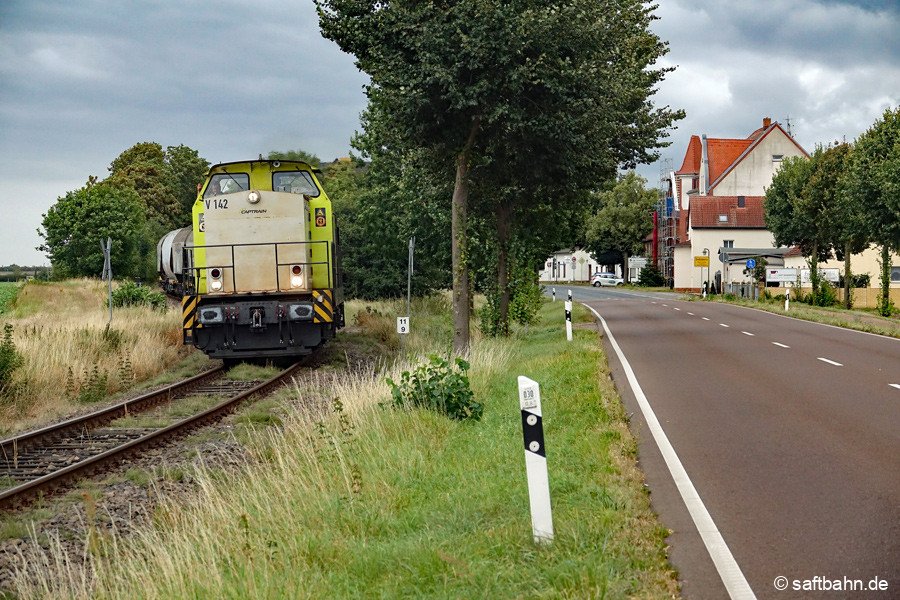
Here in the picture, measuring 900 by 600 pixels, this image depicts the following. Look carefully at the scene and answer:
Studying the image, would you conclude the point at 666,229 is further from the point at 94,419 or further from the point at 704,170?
the point at 94,419

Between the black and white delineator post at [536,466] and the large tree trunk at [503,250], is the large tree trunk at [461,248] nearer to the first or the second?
the large tree trunk at [503,250]

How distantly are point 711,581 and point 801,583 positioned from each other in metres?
0.48

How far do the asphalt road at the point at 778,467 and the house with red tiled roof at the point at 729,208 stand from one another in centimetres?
6354

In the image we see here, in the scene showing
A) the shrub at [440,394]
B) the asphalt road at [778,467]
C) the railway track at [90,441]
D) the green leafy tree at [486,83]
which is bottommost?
the railway track at [90,441]

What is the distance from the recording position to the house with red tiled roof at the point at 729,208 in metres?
79.6

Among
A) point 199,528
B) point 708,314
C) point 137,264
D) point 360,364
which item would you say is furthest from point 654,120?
point 137,264

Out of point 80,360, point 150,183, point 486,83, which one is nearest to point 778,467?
point 486,83

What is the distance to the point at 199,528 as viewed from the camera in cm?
668

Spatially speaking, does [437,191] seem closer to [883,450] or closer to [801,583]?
[883,450]

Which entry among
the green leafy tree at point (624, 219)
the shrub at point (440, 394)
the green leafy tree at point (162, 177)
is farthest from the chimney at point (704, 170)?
the shrub at point (440, 394)

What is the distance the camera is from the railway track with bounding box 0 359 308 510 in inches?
361

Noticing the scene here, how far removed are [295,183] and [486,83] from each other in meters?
5.07

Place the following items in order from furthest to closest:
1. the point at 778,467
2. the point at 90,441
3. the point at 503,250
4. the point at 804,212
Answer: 1. the point at 804,212
2. the point at 503,250
3. the point at 90,441
4. the point at 778,467

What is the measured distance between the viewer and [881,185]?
3578 cm
